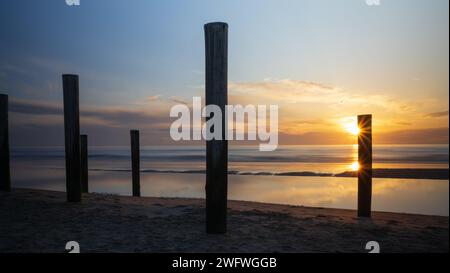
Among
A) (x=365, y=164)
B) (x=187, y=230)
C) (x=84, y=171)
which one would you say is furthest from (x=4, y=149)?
(x=365, y=164)

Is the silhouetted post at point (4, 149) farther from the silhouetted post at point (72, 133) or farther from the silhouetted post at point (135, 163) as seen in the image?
the silhouetted post at point (135, 163)

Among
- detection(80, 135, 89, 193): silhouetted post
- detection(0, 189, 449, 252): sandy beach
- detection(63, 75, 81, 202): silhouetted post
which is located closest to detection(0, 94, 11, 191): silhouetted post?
detection(0, 189, 449, 252): sandy beach

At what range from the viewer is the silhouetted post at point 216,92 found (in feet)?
15.8

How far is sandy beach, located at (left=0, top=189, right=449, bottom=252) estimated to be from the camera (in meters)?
4.39

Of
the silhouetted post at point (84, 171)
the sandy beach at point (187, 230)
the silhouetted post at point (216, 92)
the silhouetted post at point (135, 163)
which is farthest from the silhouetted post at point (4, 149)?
the silhouetted post at point (216, 92)

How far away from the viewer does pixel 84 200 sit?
25.4 ft

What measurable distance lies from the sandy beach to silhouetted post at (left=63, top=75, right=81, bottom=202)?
0.41m

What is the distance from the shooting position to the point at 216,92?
15.8ft

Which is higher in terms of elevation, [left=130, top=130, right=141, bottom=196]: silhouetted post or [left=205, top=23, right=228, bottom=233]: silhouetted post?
[left=205, top=23, right=228, bottom=233]: silhouetted post

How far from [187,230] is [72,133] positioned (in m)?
3.84

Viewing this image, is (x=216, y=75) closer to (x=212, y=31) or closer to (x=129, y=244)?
(x=212, y=31)

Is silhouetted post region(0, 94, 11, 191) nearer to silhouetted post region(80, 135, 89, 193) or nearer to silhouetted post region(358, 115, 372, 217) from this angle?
silhouetted post region(80, 135, 89, 193)
